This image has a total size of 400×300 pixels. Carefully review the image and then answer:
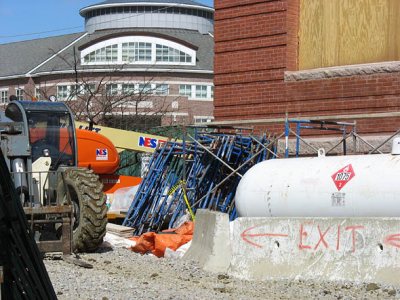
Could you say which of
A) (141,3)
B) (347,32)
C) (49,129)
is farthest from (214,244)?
(141,3)

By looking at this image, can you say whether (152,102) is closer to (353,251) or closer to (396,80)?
(396,80)

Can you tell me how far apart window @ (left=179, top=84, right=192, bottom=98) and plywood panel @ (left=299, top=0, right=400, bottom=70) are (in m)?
46.1

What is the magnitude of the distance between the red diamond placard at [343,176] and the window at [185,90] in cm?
5142

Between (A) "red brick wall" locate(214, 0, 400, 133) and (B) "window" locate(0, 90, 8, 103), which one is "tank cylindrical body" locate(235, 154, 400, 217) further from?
(B) "window" locate(0, 90, 8, 103)

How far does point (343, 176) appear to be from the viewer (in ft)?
39.7

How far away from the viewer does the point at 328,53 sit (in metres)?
17.2

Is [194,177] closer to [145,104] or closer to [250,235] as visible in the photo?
[250,235]

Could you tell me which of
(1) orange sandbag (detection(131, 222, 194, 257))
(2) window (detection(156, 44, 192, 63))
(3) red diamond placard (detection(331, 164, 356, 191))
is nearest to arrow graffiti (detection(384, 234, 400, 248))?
(3) red diamond placard (detection(331, 164, 356, 191))

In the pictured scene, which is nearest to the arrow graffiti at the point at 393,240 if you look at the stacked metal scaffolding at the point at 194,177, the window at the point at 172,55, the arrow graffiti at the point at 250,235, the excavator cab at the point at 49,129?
the arrow graffiti at the point at 250,235

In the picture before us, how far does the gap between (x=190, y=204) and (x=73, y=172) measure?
3.93 metres

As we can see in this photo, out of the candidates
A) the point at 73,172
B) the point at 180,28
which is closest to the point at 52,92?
the point at 180,28

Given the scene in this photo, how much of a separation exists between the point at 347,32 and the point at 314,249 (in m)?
6.62

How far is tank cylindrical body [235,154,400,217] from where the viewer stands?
1158cm

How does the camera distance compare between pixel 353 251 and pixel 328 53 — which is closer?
pixel 353 251
